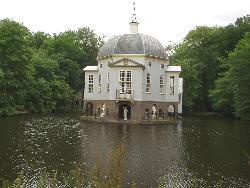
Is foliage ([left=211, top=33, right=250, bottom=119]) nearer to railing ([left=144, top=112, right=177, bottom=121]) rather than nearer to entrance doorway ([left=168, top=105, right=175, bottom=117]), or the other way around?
entrance doorway ([left=168, top=105, right=175, bottom=117])

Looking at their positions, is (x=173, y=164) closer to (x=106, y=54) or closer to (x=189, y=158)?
(x=189, y=158)

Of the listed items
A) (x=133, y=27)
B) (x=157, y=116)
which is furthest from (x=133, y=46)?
(x=157, y=116)

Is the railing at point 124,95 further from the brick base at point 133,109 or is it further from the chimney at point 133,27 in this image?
the chimney at point 133,27

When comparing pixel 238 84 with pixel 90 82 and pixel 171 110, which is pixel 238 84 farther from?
pixel 90 82

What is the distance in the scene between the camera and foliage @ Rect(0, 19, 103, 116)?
184 feet

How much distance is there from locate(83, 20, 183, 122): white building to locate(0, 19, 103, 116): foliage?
10.2 meters

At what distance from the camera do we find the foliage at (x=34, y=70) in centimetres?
5603

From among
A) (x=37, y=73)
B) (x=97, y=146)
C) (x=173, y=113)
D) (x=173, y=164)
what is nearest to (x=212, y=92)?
(x=173, y=113)

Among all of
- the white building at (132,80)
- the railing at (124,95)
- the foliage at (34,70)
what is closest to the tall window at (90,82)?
the white building at (132,80)

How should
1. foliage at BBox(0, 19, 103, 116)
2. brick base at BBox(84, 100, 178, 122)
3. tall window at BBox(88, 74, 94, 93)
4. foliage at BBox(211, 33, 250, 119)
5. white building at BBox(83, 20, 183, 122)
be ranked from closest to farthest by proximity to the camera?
brick base at BBox(84, 100, 178, 122)
white building at BBox(83, 20, 183, 122)
tall window at BBox(88, 74, 94, 93)
foliage at BBox(0, 19, 103, 116)
foliage at BBox(211, 33, 250, 119)

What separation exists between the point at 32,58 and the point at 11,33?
769 centimetres

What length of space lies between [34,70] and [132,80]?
794 inches

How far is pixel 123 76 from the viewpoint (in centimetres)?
4884

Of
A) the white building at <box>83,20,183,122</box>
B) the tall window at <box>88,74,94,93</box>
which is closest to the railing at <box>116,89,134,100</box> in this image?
the white building at <box>83,20,183,122</box>
